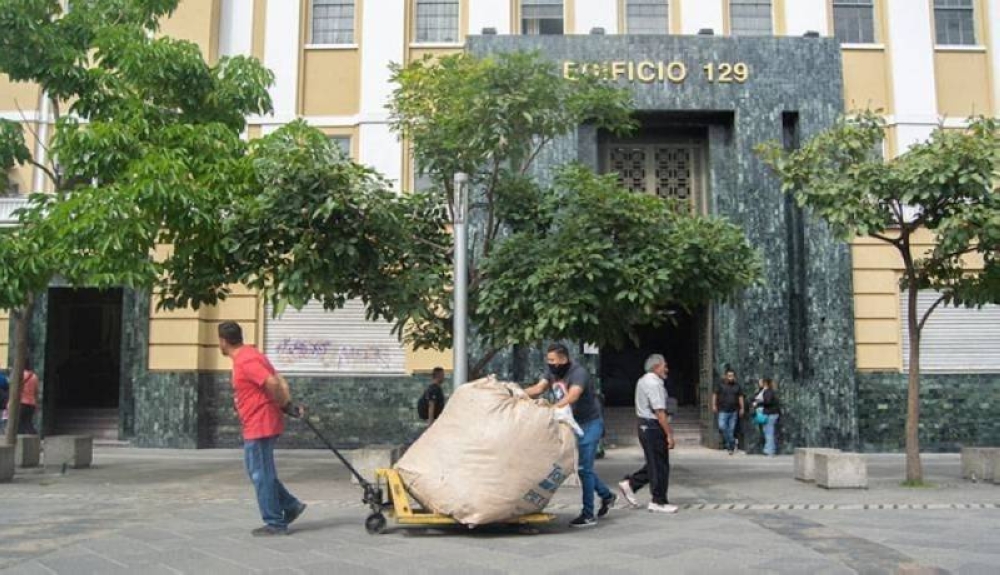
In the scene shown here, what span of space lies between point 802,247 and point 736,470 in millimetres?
5048

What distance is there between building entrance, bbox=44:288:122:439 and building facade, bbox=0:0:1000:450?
0.17 m

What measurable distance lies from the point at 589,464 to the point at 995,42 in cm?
1435

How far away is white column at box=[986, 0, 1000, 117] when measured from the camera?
17797mm

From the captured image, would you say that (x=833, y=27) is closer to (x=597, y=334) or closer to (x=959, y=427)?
(x=959, y=427)

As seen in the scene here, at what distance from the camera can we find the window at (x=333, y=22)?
18.4 meters

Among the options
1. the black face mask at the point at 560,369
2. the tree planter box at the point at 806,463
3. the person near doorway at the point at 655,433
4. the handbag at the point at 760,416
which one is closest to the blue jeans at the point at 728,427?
the handbag at the point at 760,416

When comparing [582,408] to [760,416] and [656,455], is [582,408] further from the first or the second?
[760,416]

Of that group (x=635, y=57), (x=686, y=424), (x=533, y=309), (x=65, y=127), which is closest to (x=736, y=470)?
(x=686, y=424)

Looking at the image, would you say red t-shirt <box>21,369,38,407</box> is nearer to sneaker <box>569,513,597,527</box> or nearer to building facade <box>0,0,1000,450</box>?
building facade <box>0,0,1000,450</box>

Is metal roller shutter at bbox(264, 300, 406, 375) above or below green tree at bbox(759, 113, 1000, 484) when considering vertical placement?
below

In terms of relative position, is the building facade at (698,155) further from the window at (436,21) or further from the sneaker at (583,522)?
the sneaker at (583,522)

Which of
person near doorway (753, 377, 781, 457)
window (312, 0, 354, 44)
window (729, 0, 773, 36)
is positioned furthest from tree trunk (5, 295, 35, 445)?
window (729, 0, 773, 36)

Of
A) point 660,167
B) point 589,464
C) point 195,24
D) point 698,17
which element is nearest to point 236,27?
point 195,24

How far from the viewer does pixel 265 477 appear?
7.82 m
